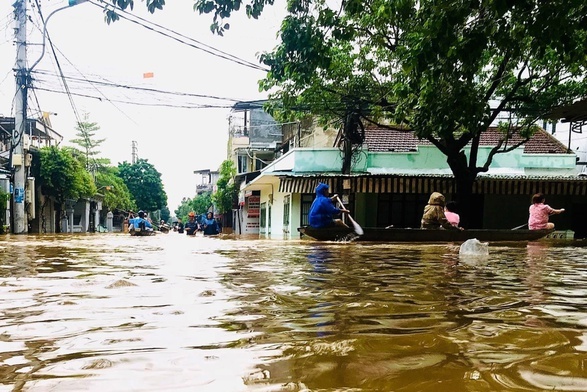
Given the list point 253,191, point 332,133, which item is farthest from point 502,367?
point 253,191

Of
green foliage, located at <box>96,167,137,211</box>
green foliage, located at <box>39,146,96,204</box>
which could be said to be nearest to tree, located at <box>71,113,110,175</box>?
green foliage, located at <box>96,167,137,211</box>

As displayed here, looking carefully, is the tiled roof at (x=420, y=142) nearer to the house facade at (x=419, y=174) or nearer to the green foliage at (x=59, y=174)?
the house facade at (x=419, y=174)

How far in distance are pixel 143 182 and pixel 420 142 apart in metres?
40.2

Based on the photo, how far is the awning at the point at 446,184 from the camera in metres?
15.7

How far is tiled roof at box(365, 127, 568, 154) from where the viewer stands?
1959 centimetres

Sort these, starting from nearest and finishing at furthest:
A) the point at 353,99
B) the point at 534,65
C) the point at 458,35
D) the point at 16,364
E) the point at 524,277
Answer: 1. the point at 16,364
2. the point at 524,277
3. the point at 458,35
4. the point at 534,65
5. the point at 353,99

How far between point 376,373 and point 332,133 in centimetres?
2064

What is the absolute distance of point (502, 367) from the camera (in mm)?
1508

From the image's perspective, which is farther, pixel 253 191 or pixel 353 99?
pixel 253 191

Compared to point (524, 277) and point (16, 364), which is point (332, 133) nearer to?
point (524, 277)

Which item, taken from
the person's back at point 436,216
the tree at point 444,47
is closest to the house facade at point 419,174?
the tree at point 444,47

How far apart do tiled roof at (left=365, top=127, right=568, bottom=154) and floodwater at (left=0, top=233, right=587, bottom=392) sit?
16082mm

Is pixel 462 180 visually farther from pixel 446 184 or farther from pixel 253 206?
pixel 253 206

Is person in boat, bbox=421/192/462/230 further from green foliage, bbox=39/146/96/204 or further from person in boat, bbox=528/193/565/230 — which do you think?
green foliage, bbox=39/146/96/204
